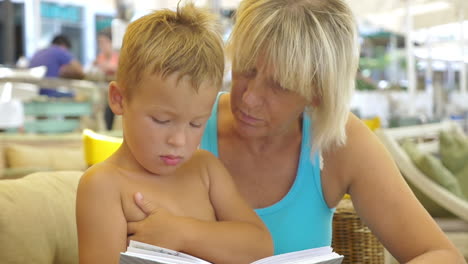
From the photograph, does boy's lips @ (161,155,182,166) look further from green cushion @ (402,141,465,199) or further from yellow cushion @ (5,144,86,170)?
yellow cushion @ (5,144,86,170)

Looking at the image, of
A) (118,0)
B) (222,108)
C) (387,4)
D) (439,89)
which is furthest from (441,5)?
Result: (222,108)

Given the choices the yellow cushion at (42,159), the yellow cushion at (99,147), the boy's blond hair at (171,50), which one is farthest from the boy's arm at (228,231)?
the yellow cushion at (42,159)

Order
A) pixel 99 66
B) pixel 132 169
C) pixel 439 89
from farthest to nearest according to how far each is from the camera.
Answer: pixel 439 89 → pixel 99 66 → pixel 132 169

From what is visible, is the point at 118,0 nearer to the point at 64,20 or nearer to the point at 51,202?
the point at 64,20

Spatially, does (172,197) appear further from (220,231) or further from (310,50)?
(310,50)

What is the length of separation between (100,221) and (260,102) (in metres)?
0.49

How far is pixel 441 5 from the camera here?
1210cm

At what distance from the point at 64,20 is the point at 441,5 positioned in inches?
391

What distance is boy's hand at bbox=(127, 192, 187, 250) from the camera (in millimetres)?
1213

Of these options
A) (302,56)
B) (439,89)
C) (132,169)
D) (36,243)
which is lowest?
(439,89)

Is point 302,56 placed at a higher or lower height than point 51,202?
higher

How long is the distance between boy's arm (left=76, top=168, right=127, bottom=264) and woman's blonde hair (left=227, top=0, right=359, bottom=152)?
1.56 ft

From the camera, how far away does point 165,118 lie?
1225 millimetres

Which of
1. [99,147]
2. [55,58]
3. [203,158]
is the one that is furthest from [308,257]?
[55,58]
